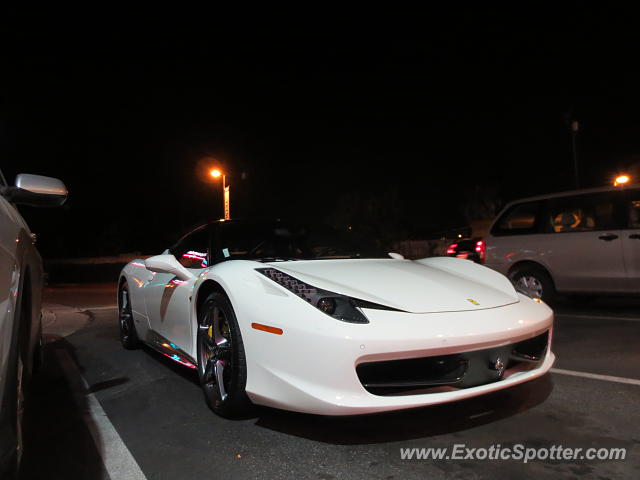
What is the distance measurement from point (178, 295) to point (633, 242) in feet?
17.9

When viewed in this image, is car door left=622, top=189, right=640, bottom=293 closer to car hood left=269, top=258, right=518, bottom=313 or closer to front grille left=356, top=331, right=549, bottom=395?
car hood left=269, top=258, right=518, bottom=313

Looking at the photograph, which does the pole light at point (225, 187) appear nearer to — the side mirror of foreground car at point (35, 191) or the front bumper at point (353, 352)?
the side mirror of foreground car at point (35, 191)

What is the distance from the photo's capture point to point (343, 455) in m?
2.30

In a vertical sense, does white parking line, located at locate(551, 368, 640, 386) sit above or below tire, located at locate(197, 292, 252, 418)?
below

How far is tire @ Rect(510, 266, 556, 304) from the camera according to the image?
679cm

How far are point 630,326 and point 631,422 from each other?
10.5ft

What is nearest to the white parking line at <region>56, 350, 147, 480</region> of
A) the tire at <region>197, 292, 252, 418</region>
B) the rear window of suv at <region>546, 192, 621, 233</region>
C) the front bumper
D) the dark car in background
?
the tire at <region>197, 292, 252, 418</region>

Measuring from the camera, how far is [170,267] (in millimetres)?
3396

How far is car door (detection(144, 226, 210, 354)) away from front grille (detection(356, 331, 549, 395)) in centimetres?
147

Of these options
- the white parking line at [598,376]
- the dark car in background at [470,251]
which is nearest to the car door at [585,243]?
the dark car in background at [470,251]

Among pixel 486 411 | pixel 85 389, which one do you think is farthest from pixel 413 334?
pixel 85 389

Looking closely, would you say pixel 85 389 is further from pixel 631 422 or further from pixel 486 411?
pixel 631 422

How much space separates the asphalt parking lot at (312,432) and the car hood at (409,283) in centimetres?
63

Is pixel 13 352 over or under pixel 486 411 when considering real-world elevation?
over
